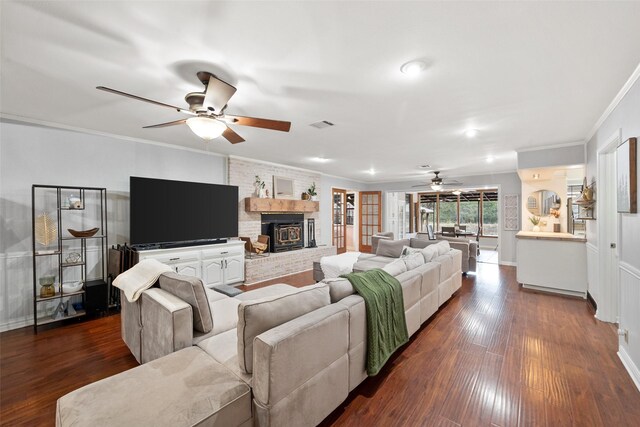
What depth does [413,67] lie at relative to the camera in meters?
2.01

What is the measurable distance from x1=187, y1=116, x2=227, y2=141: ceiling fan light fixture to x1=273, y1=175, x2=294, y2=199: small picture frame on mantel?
12.2 ft

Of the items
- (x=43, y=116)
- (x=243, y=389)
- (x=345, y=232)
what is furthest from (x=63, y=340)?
(x=345, y=232)

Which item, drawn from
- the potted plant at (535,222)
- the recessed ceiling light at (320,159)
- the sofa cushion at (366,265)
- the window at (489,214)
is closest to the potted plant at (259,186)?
the recessed ceiling light at (320,159)

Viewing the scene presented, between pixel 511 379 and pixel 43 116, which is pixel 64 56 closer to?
pixel 43 116

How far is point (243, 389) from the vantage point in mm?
1406

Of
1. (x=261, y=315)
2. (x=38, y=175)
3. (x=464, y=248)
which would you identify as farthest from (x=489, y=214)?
(x=38, y=175)

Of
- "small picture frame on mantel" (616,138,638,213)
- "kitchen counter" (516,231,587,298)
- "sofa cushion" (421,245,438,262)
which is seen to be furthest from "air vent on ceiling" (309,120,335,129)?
"kitchen counter" (516,231,587,298)

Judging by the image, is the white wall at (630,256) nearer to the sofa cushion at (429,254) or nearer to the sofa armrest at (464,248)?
the sofa cushion at (429,254)

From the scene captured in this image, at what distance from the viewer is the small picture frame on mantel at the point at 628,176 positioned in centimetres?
221

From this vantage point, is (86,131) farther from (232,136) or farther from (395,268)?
(395,268)

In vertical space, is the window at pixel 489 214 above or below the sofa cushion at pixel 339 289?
above

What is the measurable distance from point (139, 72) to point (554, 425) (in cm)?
383

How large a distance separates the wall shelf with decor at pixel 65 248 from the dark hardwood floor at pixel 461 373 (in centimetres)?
37

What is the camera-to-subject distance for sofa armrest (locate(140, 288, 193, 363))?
186cm
